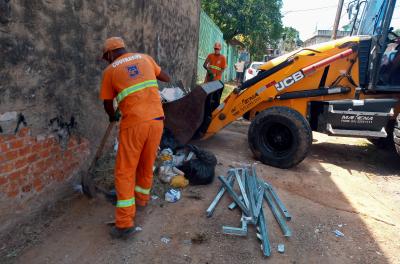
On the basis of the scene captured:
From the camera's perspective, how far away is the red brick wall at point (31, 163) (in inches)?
113

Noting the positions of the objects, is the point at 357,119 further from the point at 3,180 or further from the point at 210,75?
the point at 3,180

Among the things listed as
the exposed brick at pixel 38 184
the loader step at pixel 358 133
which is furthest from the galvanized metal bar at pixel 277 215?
the exposed brick at pixel 38 184

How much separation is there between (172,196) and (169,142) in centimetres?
137

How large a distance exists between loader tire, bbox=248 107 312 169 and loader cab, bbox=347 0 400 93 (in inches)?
49.8

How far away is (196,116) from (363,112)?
2.51 meters

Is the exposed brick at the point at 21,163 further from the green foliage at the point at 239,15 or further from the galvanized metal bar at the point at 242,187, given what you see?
the green foliage at the point at 239,15

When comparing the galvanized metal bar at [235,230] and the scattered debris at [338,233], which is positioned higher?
the galvanized metal bar at [235,230]

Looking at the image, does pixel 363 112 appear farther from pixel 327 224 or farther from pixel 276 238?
pixel 276 238

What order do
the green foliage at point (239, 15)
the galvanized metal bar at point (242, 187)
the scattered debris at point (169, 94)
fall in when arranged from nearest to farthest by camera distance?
the galvanized metal bar at point (242, 187)
the scattered debris at point (169, 94)
the green foliage at point (239, 15)

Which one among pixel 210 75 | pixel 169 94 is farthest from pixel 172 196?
pixel 210 75

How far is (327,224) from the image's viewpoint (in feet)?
11.8

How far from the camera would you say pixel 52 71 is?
325 centimetres

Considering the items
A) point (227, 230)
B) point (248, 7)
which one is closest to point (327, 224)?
point (227, 230)

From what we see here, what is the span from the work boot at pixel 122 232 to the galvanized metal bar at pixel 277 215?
1461mm
